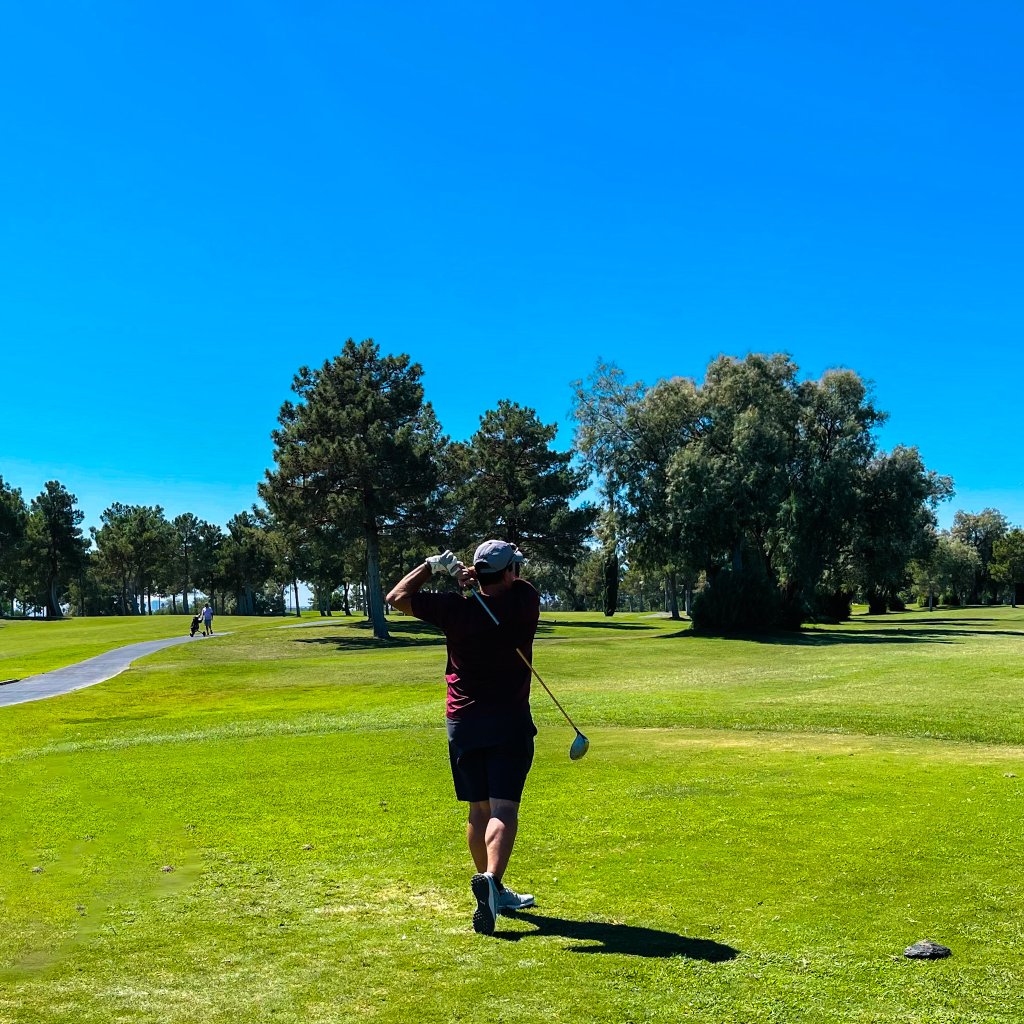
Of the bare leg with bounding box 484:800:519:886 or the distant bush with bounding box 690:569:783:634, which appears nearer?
the bare leg with bounding box 484:800:519:886

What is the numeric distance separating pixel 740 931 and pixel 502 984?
149cm

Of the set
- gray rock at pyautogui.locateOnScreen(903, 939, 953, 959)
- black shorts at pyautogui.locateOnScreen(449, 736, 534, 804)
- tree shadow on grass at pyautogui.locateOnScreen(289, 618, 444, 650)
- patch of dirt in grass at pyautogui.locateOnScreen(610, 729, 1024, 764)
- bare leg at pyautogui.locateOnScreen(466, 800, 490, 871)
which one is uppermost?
black shorts at pyautogui.locateOnScreen(449, 736, 534, 804)

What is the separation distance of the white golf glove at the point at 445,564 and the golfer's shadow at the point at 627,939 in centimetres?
221

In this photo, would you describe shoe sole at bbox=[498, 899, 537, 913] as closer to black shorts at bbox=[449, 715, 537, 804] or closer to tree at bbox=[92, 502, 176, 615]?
black shorts at bbox=[449, 715, 537, 804]

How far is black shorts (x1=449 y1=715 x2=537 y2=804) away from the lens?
20.1 feet

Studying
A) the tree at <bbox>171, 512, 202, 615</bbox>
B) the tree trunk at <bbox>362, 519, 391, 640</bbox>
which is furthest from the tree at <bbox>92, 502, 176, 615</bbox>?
the tree trunk at <bbox>362, 519, 391, 640</bbox>

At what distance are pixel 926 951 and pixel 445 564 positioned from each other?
3.49 m

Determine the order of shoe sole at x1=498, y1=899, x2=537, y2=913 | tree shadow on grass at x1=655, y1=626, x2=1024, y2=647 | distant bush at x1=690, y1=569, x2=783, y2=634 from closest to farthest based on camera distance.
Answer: shoe sole at x1=498, y1=899, x2=537, y2=913 < tree shadow on grass at x1=655, y1=626, x2=1024, y2=647 < distant bush at x1=690, y1=569, x2=783, y2=634

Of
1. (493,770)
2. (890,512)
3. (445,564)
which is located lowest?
(493,770)

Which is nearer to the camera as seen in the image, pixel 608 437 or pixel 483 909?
pixel 483 909

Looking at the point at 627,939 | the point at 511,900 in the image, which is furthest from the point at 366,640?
the point at 627,939

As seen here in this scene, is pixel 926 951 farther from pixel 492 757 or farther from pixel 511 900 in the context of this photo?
pixel 492 757

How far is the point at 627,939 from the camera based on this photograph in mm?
5484

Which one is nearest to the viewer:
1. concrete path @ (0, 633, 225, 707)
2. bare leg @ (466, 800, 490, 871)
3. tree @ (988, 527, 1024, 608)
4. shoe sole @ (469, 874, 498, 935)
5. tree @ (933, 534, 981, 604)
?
shoe sole @ (469, 874, 498, 935)
